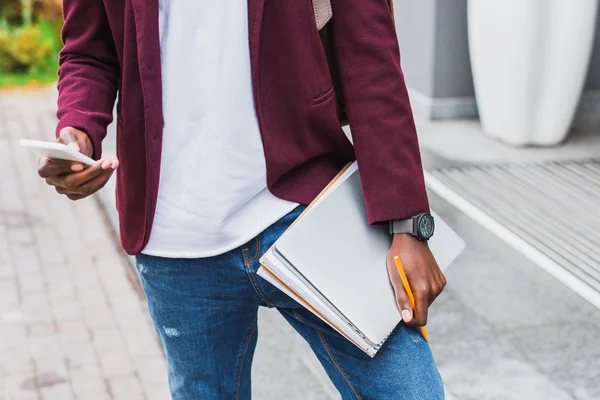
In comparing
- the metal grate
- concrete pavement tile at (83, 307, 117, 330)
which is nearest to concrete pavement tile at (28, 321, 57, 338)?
concrete pavement tile at (83, 307, 117, 330)

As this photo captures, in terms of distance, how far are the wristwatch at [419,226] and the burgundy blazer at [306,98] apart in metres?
0.02

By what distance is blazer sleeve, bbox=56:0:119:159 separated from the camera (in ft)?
5.93

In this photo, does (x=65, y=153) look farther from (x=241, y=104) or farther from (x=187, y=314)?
(x=187, y=314)

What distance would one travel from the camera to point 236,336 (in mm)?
1919

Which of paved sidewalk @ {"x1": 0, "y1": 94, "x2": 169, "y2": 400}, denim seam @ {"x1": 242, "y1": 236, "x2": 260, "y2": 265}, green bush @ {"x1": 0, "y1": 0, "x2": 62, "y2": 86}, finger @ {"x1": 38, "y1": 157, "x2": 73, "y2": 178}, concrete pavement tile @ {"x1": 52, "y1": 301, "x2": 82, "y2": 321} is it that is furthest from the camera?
green bush @ {"x1": 0, "y1": 0, "x2": 62, "y2": 86}

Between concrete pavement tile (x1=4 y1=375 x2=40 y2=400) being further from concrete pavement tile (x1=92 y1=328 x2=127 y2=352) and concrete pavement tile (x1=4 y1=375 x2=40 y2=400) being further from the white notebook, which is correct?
the white notebook

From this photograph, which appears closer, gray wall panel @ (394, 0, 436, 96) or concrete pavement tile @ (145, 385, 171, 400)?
concrete pavement tile @ (145, 385, 171, 400)

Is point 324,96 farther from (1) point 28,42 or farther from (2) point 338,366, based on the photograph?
(1) point 28,42

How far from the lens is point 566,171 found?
18.2 feet

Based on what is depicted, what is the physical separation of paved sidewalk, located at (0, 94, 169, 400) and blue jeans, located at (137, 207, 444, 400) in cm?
155

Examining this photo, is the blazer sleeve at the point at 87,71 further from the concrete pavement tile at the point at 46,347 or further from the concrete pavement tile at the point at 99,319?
the concrete pavement tile at the point at 99,319

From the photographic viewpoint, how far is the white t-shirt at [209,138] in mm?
1665

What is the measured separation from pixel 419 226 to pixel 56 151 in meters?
0.66

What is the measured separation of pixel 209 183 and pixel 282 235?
19 centimetres
